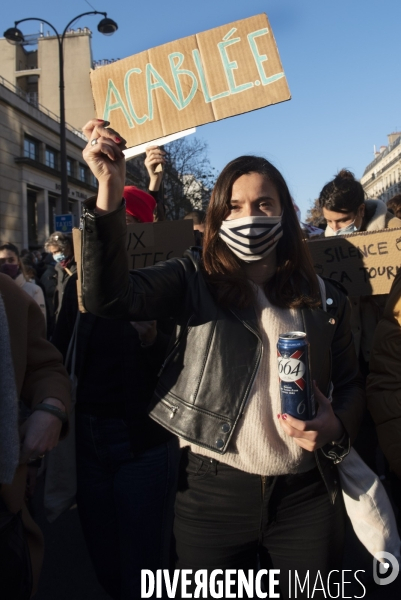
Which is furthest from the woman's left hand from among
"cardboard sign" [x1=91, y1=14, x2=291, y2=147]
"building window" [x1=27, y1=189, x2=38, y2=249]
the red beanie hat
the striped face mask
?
"building window" [x1=27, y1=189, x2=38, y2=249]

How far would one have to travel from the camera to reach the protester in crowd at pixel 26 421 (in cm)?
164

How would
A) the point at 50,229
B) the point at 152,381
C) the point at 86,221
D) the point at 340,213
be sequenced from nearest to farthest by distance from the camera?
the point at 86,221 → the point at 152,381 → the point at 340,213 → the point at 50,229

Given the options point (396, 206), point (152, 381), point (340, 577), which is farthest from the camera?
Answer: point (396, 206)

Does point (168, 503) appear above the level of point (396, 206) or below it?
below

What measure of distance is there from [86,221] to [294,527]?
1.22 m

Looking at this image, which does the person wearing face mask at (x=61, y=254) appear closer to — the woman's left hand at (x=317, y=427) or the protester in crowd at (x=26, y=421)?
the protester in crowd at (x=26, y=421)

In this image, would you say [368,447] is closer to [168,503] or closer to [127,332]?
[168,503]

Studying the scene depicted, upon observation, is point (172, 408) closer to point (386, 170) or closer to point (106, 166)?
point (106, 166)

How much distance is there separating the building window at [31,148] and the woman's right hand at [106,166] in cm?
3063

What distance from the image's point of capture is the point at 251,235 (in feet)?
6.15

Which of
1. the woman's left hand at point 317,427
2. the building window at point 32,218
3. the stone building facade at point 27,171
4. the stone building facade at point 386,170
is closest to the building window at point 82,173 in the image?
the stone building facade at point 27,171

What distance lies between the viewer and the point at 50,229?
32.1 m

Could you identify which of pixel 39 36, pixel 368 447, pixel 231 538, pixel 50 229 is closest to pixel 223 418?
pixel 231 538

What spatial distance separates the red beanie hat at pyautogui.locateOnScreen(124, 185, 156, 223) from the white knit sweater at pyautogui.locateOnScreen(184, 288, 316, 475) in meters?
1.30
